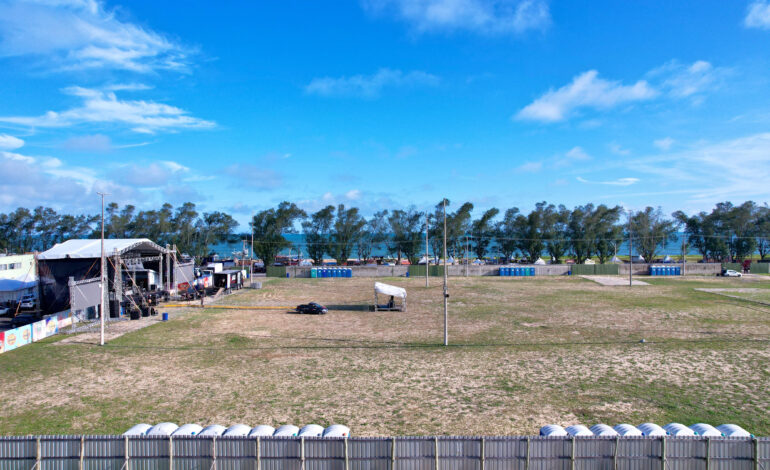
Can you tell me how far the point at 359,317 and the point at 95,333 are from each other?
2328 centimetres

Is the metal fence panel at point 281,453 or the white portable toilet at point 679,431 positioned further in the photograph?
the white portable toilet at point 679,431

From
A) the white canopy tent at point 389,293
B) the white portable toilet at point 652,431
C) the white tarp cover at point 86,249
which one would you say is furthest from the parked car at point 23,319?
the white portable toilet at point 652,431

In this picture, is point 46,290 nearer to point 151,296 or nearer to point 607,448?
point 151,296

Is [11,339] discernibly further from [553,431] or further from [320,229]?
[320,229]

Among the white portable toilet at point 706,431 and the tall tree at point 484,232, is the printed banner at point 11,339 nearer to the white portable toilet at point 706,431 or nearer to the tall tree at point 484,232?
the white portable toilet at point 706,431

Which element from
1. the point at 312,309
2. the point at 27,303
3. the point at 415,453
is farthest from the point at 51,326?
the point at 415,453

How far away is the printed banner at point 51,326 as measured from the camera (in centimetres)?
3391

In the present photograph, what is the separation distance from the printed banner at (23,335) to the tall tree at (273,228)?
232 feet

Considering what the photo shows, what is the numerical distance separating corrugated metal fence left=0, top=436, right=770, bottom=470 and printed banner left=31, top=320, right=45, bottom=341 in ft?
83.4

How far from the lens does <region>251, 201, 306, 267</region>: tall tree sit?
341 feet

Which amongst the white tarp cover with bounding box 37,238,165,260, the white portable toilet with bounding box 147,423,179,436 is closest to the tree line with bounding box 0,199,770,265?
the white tarp cover with bounding box 37,238,165,260

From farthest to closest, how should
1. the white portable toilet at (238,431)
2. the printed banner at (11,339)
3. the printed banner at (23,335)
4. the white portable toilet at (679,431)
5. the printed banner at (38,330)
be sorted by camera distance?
1. the printed banner at (38,330)
2. the printed banner at (23,335)
3. the printed banner at (11,339)
4. the white portable toilet at (238,431)
5. the white portable toilet at (679,431)

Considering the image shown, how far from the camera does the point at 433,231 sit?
120 metres

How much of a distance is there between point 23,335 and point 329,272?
179ft
